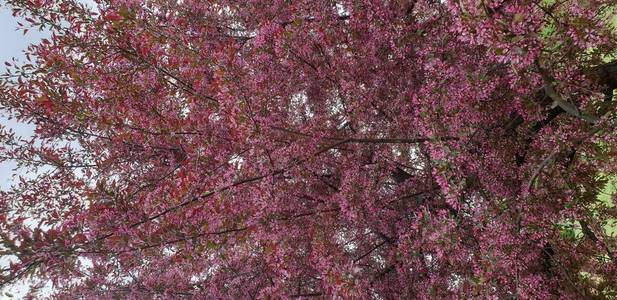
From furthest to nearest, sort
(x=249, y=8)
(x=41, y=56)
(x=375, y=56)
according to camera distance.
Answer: (x=249, y=8)
(x=375, y=56)
(x=41, y=56)

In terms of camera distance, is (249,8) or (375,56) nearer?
(375,56)

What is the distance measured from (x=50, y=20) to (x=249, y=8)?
3.05 m

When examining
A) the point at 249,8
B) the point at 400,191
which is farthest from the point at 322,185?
the point at 249,8

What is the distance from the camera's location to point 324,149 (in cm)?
533

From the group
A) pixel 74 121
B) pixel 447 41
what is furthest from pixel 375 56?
pixel 74 121

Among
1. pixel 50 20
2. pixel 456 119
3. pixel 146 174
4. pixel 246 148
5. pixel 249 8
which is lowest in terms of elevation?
pixel 456 119

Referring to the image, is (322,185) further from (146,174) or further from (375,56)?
(146,174)

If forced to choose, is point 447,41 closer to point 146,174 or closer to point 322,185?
point 322,185

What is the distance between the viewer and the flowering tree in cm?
418

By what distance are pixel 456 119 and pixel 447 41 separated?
112 centimetres

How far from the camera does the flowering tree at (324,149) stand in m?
4.18

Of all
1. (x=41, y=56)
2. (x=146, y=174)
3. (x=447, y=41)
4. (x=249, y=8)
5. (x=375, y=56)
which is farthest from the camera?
(x=249, y=8)

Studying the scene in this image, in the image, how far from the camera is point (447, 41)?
5.14 meters

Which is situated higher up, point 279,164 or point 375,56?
point 375,56
